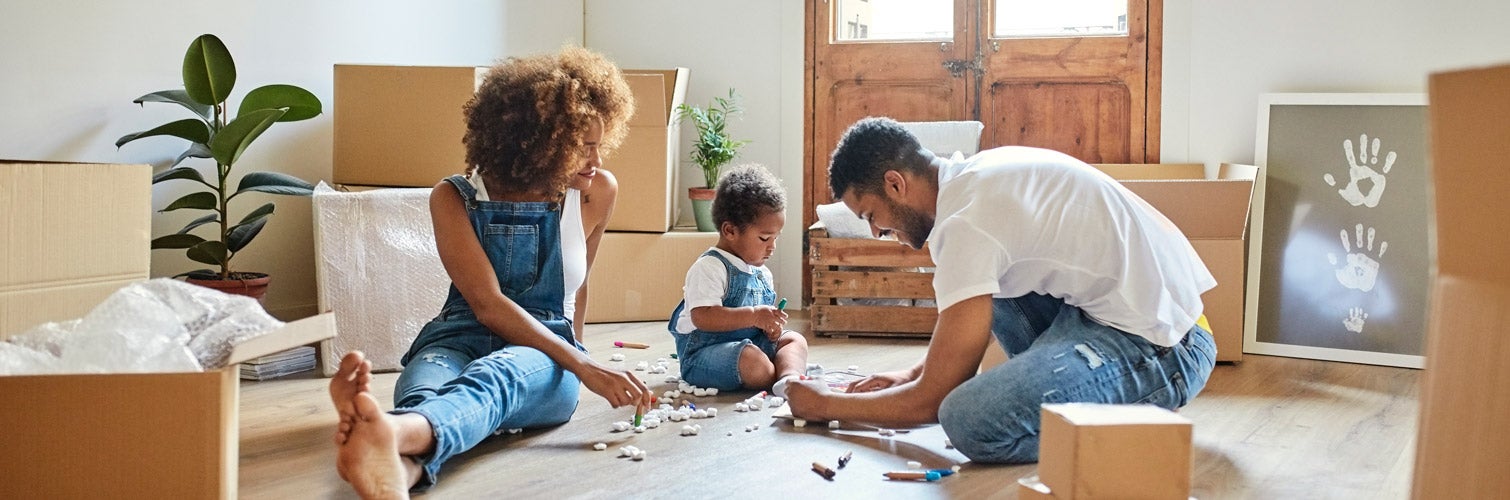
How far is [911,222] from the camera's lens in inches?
87.7

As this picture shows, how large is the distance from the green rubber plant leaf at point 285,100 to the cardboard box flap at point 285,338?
1666mm

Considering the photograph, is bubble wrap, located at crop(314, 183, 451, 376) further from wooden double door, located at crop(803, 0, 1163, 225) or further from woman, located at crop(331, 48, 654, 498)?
wooden double door, located at crop(803, 0, 1163, 225)

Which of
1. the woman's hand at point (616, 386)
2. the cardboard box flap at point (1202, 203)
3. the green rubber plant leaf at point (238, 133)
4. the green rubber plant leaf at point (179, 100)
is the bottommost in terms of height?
the woman's hand at point (616, 386)


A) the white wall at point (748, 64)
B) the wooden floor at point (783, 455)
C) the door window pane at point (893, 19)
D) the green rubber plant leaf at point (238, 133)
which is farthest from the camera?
the white wall at point (748, 64)

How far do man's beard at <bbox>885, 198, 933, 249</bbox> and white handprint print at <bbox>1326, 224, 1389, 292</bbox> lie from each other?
192 cm

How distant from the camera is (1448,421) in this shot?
1.08 m

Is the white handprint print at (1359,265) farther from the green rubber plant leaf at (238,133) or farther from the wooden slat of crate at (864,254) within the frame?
the green rubber plant leaf at (238,133)

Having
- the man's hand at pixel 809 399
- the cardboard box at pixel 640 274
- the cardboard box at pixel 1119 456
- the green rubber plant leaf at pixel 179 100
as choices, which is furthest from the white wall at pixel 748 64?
the cardboard box at pixel 1119 456

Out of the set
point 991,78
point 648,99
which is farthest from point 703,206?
point 991,78

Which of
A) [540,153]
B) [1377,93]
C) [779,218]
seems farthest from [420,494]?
[1377,93]

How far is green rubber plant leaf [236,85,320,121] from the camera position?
3.09m

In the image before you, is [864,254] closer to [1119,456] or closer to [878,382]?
[878,382]

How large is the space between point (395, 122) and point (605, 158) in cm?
64

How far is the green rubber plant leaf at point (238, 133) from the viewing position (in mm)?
2902
